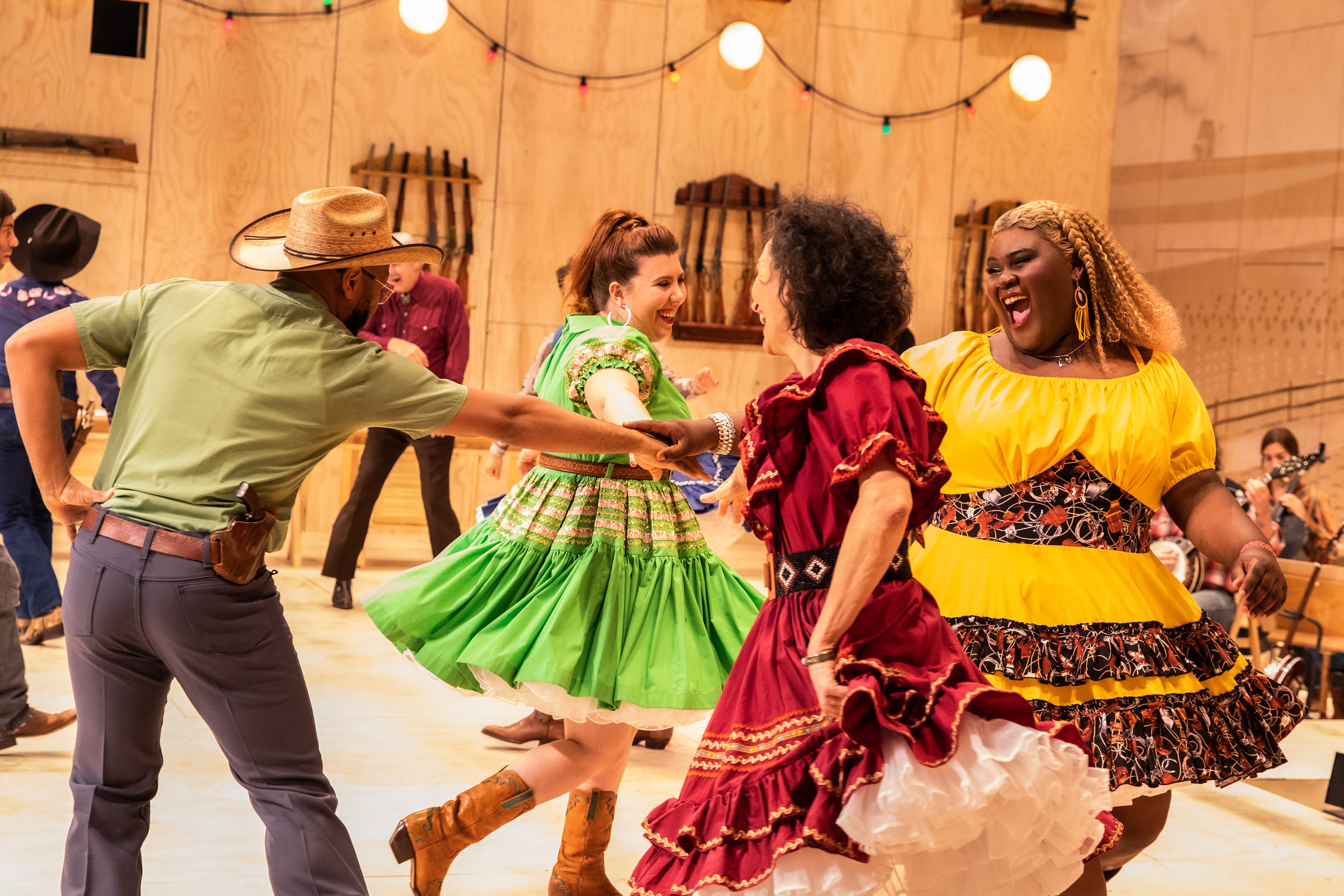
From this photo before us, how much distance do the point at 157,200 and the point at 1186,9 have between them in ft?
25.5

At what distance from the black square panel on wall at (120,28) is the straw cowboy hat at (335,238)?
6129mm

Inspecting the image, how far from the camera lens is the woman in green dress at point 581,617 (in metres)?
2.54

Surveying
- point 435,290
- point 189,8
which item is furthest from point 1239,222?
point 189,8

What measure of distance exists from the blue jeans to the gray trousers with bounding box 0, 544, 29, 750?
1209 millimetres

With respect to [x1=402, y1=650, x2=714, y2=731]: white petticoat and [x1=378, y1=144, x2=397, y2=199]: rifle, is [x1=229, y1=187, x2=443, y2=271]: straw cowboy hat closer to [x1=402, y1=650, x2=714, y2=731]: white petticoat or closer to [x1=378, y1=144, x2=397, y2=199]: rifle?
[x1=402, y1=650, x2=714, y2=731]: white petticoat

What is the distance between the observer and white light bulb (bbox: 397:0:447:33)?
7582 mm

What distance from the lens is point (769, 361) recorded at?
8.43 meters

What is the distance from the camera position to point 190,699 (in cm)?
203

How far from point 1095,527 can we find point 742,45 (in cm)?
640

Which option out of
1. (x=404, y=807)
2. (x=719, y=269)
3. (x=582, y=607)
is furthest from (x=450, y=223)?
(x=582, y=607)

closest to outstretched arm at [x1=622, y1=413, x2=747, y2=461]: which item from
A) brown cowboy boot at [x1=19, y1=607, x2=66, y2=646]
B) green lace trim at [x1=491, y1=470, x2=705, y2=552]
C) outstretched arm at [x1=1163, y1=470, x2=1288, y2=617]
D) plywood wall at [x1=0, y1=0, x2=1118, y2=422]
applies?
green lace trim at [x1=491, y1=470, x2=705, y2=552]

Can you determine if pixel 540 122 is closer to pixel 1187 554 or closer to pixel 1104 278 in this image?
pixel 1187 554

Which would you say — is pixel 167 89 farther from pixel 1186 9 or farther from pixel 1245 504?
pixel 1186 9

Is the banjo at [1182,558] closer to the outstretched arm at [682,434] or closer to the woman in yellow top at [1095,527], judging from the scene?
the woman in yellow top at [1095,527]
